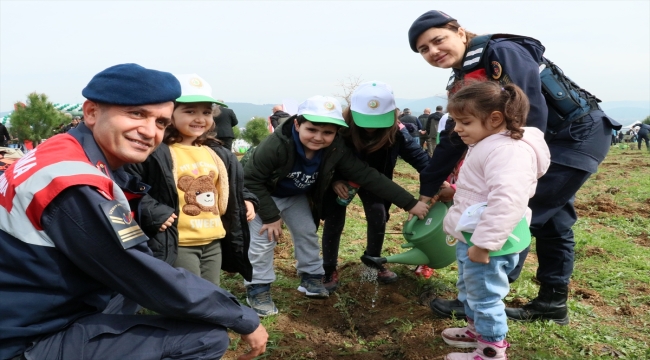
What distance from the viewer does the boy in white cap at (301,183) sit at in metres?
3.11

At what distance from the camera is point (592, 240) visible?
15.4 feet

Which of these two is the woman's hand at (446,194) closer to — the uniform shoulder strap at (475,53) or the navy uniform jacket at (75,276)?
the uniform shoulder strap at (475,53)

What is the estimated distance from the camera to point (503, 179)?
2.05 m

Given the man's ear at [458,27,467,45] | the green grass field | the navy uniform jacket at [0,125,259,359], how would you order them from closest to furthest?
1. the navy uniform jacket at [0,125,259,359]
2. the green grass field
3. the man's ear at [458,27,467,45]

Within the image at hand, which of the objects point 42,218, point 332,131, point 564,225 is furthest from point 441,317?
point 42,218

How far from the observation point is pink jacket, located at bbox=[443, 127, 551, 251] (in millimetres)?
2045

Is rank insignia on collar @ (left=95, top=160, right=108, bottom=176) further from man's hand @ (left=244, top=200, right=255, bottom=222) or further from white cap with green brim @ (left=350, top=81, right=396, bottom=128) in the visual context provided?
white cap with green brim @ (left=350, top=81, right=396, bottom=128)

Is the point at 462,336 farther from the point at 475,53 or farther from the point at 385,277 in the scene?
the point at 475,53

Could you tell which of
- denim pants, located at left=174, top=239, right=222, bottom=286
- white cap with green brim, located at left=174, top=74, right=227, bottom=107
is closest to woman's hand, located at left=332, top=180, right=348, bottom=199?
denim pants, located at left=174, top=239, right=222, bottom=286

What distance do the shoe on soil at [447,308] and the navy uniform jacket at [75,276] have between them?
67.6 inches

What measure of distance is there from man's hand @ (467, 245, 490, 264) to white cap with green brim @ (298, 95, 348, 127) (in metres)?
1.25

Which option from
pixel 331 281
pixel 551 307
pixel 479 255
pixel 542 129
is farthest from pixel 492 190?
pixel 331 281

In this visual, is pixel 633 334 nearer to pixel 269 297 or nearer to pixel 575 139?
pixel 575 139

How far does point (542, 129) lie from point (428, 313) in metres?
1.32
